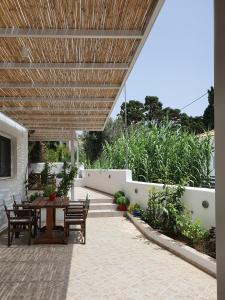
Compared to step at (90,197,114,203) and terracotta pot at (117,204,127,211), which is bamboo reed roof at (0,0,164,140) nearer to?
terracotta pot at (117,204,127,211)

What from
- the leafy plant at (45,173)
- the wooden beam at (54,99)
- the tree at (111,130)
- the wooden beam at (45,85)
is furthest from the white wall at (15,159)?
the tree at (111,130)

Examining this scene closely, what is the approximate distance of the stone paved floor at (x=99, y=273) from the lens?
473 centimetres

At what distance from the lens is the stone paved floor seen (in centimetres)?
473

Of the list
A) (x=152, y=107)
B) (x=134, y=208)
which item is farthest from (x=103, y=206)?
(x=152, y=107)

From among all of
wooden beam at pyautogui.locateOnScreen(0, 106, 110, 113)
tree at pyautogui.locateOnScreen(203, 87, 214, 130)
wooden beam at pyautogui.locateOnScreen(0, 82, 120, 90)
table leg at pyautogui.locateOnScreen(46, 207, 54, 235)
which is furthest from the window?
tree at pyautogui.locateOnScreen(203, 87, 214, 130)

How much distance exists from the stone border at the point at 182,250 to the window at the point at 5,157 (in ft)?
13.2

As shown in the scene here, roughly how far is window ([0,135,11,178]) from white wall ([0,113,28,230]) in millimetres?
162

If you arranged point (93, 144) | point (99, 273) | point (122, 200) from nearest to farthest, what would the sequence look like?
point (99, 273) < point (122, 200) < point (93, 144)

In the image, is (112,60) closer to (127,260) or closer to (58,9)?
(58,9)

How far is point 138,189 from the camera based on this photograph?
37.8 feet

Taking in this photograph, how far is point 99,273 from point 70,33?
3542 millimetres

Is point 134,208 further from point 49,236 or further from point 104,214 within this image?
point 49,236

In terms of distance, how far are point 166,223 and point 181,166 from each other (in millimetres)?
2599

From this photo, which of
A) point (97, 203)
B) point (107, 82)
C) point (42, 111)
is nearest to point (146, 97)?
point (97, 203)
